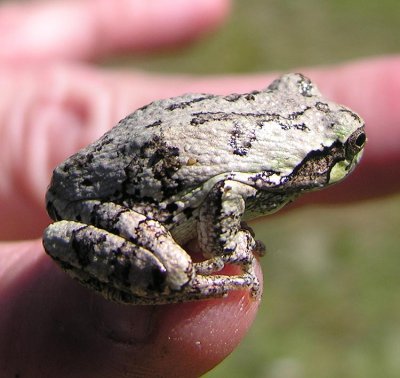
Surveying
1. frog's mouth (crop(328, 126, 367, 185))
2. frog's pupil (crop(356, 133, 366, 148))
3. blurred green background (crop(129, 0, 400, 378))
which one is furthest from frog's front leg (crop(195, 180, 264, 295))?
blurred green background (crop(129, 0, 400, 378))

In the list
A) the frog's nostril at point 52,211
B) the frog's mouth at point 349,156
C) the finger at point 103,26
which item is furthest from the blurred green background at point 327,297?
the frog's nostril at point 52,211

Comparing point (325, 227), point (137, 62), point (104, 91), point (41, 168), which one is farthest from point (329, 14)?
point (41, 168)

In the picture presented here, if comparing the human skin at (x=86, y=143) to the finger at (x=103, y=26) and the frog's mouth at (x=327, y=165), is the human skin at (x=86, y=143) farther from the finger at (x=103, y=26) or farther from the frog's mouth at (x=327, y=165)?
the frog's mouth at (x=327, y=165)

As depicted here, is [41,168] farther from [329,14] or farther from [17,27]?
[329,14]

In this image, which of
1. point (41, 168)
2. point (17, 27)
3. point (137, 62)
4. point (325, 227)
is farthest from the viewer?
point (137, 62)

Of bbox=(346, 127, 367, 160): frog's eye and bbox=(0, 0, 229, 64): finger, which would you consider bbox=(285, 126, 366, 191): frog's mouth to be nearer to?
bbox=(346, 127, 367, 160): frog's eye

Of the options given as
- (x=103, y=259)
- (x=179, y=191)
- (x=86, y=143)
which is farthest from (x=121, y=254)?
(x=86, y=143)

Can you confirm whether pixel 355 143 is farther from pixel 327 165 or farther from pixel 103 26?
pixel 103 26
